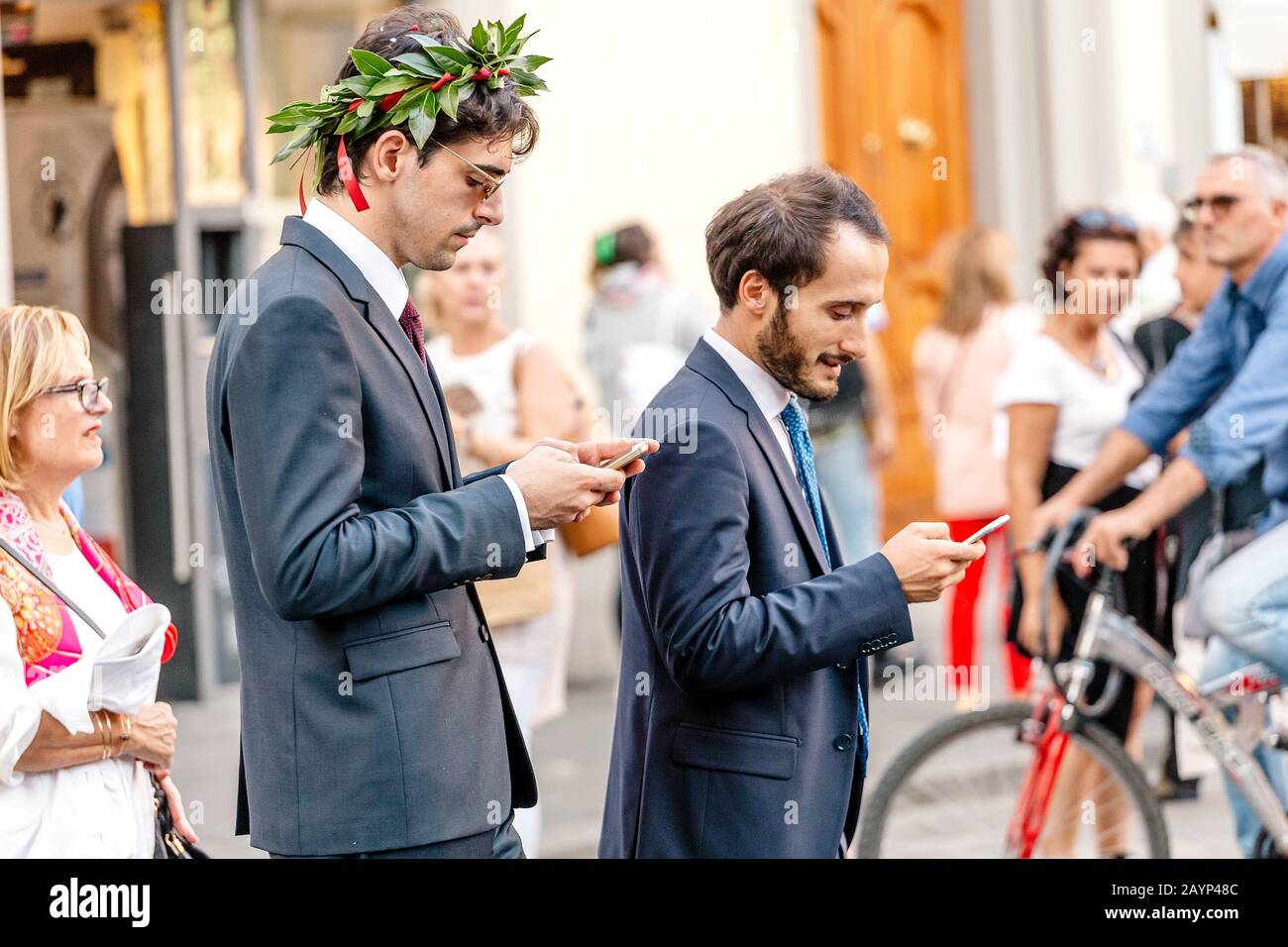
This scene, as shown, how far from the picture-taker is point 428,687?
2664 mm

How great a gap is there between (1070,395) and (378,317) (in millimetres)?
3202

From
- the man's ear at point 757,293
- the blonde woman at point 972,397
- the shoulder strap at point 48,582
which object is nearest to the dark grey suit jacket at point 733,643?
the man's ear at point 757,293

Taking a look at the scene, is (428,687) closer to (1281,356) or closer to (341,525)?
(341,525)

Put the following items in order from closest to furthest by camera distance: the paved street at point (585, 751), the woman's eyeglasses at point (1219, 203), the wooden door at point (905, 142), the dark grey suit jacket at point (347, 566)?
the dark grey suit jacket at point (347, 566) < the woman's eyeglasses at point (1219, 203) < the paved street at point (585, 751) < the wooden door at point (905, 142)

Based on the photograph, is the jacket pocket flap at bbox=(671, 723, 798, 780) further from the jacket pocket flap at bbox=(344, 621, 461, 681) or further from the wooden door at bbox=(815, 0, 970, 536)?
the wooden door at bbox=(815, 0, 970, 536)

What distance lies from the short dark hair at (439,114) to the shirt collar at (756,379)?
1.54 ft

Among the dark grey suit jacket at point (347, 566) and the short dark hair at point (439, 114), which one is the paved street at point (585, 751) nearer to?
the dark grey suit jacket at point (347, 566)

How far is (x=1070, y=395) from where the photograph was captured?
215 inches

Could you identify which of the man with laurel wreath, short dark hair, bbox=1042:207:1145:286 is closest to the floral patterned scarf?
the man with laurel wreath

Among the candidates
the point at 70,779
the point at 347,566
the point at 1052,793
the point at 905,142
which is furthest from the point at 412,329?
the point at 905,142

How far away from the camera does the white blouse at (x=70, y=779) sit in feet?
9.67

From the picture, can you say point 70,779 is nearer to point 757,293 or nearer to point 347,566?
point 347,566
